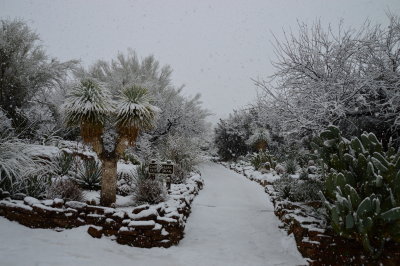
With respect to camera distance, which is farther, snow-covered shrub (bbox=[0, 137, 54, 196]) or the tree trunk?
the tree trunk

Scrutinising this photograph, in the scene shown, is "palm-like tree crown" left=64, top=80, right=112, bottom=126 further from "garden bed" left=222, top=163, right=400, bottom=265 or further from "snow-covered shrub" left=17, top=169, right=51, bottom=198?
"garden bed" left=222, top=163, right=400, bottom=265

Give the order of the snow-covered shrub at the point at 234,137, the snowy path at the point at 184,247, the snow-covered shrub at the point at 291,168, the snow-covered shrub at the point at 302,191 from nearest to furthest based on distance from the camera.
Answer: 1. the snowy path at the point at 184,247
2. the snow-covered shrub at the point at 302,191
3. the snow-covered shrub at the point at 291,168
4. the snow-covered shrub at the point at 234,137

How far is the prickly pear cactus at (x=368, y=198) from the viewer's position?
3.39m

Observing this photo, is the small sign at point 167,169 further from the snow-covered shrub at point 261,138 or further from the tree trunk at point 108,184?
the snow-covered shrub at point 261,138

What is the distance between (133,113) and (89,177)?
2.43m

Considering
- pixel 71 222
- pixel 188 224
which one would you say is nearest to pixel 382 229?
pixel 188 224

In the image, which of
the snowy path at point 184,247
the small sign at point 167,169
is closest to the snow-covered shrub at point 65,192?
the snowy path at point 184,247

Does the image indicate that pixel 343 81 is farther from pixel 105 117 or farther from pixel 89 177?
pixel 89 177

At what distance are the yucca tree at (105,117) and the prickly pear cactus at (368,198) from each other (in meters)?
3.76

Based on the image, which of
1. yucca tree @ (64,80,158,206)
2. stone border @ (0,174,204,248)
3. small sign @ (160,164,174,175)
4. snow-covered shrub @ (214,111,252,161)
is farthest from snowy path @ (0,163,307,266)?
snow-covered shrub @ (214,111,252,161)

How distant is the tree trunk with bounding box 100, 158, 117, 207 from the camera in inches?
224

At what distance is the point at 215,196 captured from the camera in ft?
29.6

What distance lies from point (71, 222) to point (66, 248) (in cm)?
87

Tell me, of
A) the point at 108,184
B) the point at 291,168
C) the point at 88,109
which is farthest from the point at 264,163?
the point at 88,109
